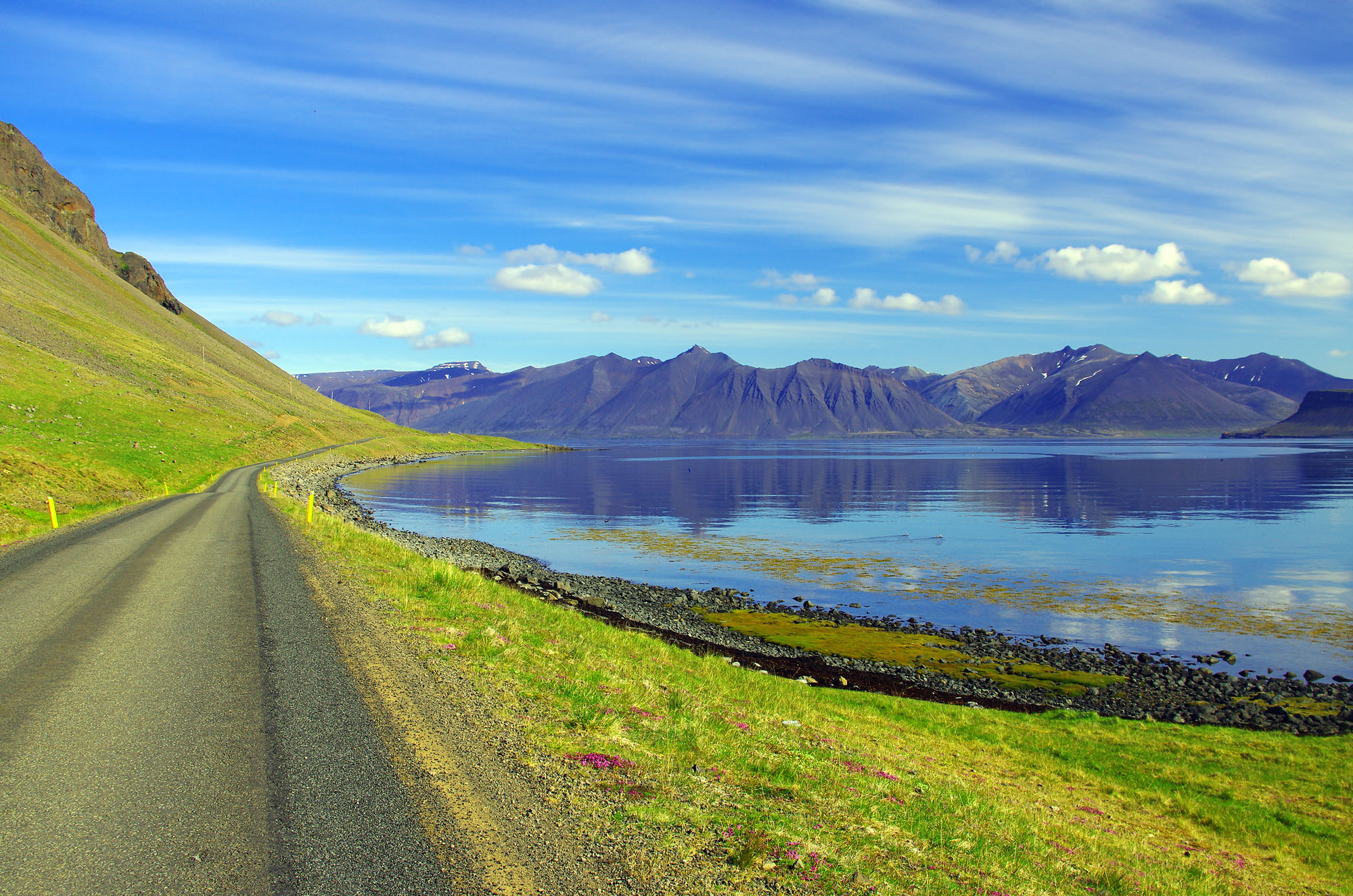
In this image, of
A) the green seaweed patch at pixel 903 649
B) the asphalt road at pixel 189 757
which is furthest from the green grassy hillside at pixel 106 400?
the green seaweed patch at pixel 903 649

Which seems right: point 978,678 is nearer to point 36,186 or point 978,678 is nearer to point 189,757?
point 189,757

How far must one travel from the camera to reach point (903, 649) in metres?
29.5

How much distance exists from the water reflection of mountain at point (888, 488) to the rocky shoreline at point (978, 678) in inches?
1177

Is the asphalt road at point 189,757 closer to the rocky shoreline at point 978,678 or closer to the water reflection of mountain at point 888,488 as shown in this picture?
the rocky shoreline at point 978,678

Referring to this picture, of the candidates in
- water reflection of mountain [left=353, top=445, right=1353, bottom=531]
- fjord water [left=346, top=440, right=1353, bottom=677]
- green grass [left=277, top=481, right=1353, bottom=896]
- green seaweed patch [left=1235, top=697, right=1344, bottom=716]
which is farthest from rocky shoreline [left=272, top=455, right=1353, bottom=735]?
water reflection of mountain [left=353, top=445, right=1353, bottom=531]

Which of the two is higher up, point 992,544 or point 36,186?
point 36,186

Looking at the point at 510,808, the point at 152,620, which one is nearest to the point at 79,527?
the point at 152,620

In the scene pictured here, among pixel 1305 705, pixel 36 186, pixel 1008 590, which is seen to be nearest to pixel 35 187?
pixel 36 186

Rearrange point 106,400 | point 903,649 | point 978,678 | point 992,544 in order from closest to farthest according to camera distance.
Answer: point 978,678 → point 903,649 → point 992,544 → point 106,400

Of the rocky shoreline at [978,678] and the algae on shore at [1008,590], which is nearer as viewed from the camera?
the rocky shoreline at [978,678]

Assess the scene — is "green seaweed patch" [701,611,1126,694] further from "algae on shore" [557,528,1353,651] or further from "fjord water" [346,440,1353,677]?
"algae on shore" [557,528,1353,651]

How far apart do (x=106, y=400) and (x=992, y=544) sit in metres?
88.9

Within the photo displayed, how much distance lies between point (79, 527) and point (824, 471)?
13063 centimetres

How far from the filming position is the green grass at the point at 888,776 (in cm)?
855
